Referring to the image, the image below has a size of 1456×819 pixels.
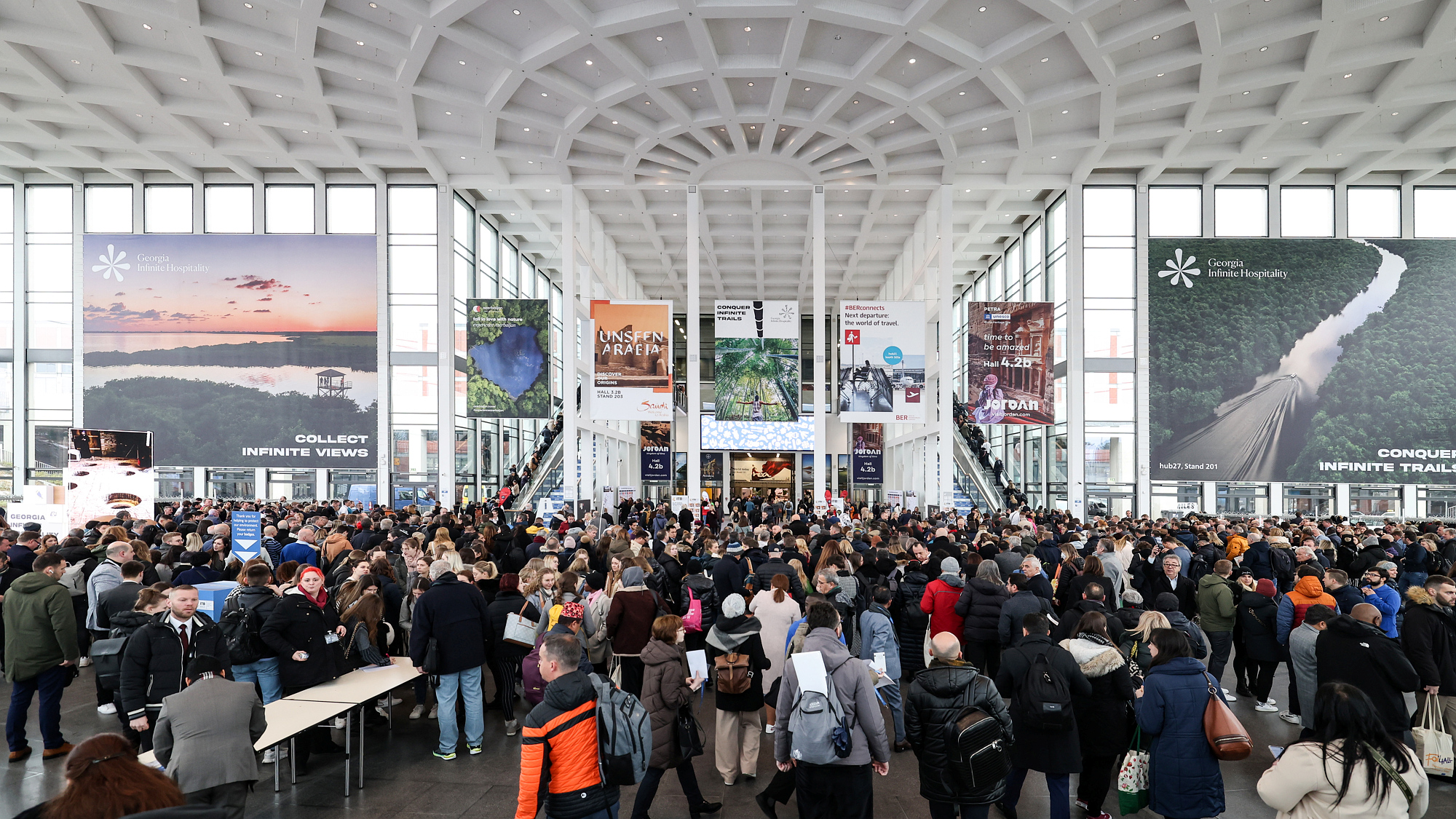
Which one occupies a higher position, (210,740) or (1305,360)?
(1305,360)

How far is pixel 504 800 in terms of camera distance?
5.17m

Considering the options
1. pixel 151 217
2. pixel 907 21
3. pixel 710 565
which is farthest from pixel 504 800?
pixel 151 217

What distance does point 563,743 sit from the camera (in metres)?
3.39

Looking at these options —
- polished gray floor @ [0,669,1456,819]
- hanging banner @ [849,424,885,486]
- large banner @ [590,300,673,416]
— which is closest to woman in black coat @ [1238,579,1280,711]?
polished gray floor @ [0,669,1456,819]

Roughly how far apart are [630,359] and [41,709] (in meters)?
14.8

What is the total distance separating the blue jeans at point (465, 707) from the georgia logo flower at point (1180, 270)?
73.5 feet

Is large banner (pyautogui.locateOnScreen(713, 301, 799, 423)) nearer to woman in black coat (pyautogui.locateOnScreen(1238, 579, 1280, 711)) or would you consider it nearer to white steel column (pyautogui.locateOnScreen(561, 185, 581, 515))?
white steel column (pyautogui.locateOnScreen(561, 185, 581, 515))

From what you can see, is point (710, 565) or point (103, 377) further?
point (103, 377)

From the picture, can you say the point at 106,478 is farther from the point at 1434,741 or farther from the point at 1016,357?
the point at 1016,357

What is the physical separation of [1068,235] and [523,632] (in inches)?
841

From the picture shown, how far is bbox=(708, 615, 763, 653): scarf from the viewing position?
5172 millimetres

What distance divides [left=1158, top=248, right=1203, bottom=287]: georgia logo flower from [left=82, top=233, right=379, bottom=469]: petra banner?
2306cm

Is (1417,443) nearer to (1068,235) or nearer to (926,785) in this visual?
(1068,235)

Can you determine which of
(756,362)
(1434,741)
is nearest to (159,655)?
(1434,741)
